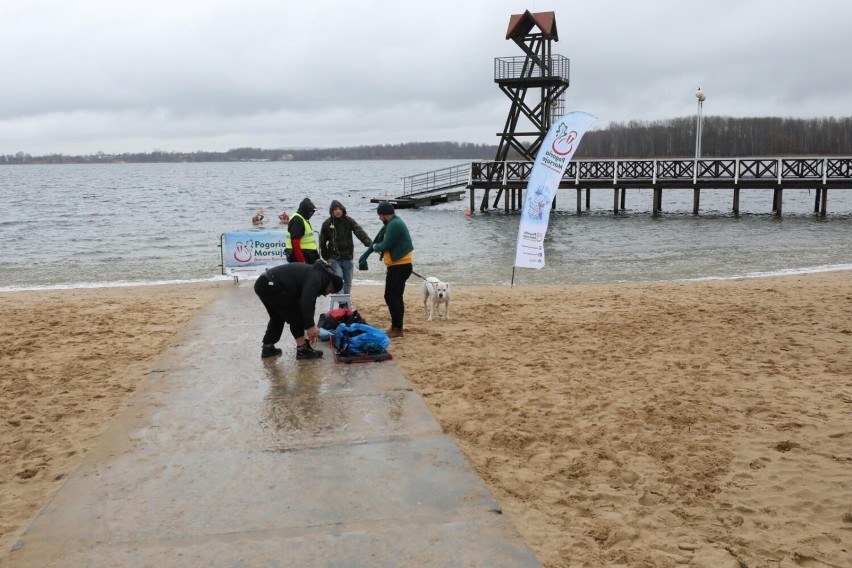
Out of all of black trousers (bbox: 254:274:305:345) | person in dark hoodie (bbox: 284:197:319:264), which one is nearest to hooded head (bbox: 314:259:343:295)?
black trousers (bbox: 254:274:305:345)

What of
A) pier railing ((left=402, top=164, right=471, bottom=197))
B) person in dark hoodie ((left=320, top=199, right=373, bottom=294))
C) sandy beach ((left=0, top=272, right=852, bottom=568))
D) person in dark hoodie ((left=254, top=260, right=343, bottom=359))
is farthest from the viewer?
pier railing ((left=402, top=164, right=471, bottom=197))

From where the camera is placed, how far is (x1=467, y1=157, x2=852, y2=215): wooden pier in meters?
35.3

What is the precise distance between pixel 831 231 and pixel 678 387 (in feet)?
93.4

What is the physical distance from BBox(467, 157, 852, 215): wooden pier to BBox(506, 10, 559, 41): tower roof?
22.2ft

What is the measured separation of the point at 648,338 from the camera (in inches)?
351

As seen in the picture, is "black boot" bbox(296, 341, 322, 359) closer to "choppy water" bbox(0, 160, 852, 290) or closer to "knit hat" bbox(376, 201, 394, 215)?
"knit hat" bbox(376, 201, 394, 215)

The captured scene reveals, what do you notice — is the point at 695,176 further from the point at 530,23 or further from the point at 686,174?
the point at 530,23

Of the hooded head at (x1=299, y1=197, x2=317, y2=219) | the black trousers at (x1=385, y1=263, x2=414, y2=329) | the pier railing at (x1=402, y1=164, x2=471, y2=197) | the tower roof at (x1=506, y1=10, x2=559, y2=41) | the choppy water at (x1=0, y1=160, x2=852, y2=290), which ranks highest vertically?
the tower roof at (x1=506, y1=10, x2=559, y2=41)

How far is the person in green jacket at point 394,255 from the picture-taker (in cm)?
863

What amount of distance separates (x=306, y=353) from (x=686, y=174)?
3561cm

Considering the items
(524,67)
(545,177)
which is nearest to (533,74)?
(524,67)

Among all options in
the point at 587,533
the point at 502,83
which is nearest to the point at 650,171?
the point at 502,83

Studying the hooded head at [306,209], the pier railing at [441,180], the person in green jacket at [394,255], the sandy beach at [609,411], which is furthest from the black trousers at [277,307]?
the pier railing at [441,180]

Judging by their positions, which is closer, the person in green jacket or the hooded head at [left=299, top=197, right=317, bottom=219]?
the person in green jacket
